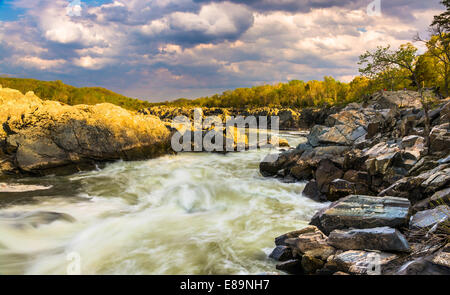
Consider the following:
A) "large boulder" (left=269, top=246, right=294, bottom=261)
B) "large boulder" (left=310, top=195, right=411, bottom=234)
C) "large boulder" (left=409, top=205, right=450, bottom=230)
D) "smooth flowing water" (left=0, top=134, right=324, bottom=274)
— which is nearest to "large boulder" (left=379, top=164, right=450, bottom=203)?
"large boulder" (left=310, top=195, right=411, bottom=234)

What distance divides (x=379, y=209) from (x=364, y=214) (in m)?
0.41

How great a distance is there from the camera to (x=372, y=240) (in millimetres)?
4973

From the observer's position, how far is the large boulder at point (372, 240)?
477cm

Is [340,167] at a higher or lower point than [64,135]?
lower

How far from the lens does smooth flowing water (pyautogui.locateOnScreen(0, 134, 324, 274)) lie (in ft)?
21.6

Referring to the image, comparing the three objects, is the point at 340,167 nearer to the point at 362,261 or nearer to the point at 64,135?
the point at 362,261

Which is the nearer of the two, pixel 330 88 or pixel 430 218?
pixel 430 218

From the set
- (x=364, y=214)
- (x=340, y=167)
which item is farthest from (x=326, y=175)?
(x=364, y=214)

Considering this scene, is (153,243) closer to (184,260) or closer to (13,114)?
(184,260)

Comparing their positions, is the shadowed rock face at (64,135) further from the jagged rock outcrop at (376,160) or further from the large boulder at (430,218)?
the large boulder at (430,218)

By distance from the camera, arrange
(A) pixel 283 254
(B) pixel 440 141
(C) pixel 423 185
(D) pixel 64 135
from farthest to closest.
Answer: (D) pixel 64 135, (B) pixel 440 141, (C) pixel 423 185, (A) pixel 283 254

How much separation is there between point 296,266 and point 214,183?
8.48 m

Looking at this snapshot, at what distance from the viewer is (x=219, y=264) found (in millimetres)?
6488
